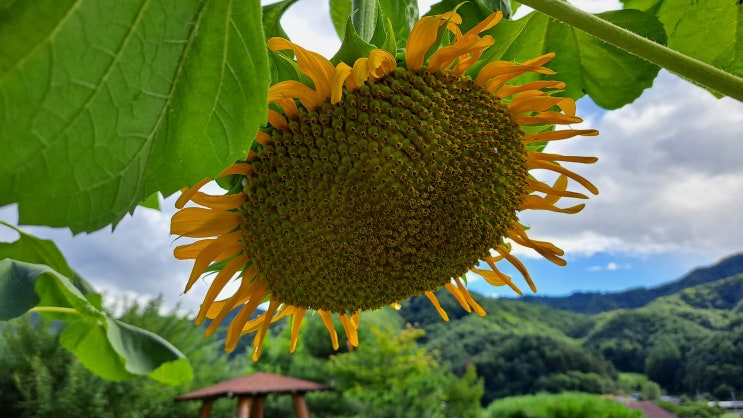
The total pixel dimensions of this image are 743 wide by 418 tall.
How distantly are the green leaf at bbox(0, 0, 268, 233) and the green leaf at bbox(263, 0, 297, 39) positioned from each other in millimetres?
245

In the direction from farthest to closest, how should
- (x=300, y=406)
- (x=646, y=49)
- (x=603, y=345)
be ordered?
1. (x=603, y=345)
2. (x=300, y=406)
3. (x=646, y=49)

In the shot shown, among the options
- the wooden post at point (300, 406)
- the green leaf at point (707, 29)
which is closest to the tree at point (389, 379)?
the wooden post at point (300, 406)

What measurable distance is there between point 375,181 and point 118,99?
26cm

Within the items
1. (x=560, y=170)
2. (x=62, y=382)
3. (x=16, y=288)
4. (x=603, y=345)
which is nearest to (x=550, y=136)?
(x=560, y=170)

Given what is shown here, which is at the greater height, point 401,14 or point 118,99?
point 401,14

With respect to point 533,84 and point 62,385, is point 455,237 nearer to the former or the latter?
point 533,84

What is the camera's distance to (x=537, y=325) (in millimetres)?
24906

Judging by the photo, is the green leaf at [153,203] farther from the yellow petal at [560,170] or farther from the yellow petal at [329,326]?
the yellow petal at [560,170]

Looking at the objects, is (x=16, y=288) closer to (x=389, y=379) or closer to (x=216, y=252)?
(x=216, y=252)

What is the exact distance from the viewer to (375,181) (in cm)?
48

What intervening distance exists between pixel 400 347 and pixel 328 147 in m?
11.5

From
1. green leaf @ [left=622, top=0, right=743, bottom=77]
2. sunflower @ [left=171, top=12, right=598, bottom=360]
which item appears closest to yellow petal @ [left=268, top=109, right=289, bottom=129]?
sunflower @ [left=171, top=12, right=598, bottom=360]

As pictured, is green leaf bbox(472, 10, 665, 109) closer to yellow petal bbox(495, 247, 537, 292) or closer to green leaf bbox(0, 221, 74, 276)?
yellow petal bbox(495, 247, 537, 292)

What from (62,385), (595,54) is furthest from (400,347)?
(595,54)
